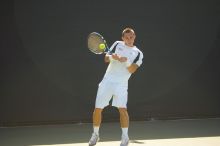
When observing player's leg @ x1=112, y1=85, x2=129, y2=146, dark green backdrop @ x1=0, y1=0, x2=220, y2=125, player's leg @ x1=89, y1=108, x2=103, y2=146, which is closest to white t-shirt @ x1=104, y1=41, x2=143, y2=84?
player's leg @ x1=112, y1=85, x2=129, y2=146

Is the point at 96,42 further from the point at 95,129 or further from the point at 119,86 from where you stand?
the point at 95,129

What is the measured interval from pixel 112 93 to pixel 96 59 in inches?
78.2

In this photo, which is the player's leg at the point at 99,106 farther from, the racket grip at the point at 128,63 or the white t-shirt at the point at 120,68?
the racket grip at the point at 128,63

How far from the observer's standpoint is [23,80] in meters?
7.17

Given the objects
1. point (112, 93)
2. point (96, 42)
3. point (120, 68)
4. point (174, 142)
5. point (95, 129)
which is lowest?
point (174, 142)

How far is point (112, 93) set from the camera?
5496 millimetres

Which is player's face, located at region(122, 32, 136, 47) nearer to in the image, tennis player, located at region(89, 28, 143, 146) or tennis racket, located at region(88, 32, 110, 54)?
tennis player, located at region(89, 28, 143, 146)

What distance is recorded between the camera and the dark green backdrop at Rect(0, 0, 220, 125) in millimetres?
7129

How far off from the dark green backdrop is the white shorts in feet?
6.34

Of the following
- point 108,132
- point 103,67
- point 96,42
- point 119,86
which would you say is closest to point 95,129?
point 119,86

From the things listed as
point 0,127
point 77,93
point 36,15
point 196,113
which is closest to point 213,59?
point 196,113

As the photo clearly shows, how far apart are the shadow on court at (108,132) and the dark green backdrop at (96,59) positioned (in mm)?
284

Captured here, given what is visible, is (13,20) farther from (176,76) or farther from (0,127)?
(176,76)

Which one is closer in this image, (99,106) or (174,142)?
(99,106)
